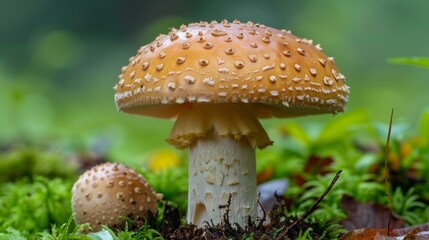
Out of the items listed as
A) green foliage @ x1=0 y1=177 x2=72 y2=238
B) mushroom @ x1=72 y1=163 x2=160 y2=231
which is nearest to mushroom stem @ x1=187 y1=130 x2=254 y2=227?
mushroom @ x1=72 y1=163 x2=160 y2=231

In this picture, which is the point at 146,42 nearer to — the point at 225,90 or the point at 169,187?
the point at 169,187

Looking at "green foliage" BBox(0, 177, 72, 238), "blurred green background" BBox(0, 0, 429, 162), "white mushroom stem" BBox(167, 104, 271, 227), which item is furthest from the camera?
"blurred green background" BBox(0, 0, 429, 162)

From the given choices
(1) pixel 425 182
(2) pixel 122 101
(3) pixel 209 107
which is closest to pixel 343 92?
(3) pixel 209 107

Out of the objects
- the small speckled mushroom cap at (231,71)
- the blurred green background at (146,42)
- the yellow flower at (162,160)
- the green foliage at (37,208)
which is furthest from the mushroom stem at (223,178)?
the blurred green background at (146,42)

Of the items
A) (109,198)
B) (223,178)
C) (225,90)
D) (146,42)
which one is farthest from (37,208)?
(146,42)

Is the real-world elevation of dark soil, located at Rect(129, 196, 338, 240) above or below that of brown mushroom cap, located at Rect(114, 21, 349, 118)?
below

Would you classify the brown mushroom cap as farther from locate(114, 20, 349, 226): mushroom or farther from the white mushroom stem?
the white mushroom stem

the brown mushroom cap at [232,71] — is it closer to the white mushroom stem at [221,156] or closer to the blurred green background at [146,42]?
the white mushroom stem at [221,156]
